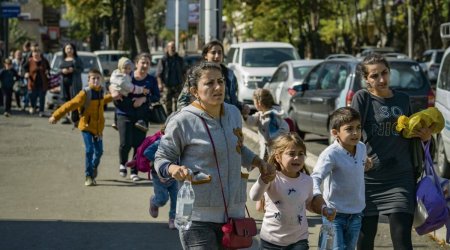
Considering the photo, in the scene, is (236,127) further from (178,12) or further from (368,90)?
(178,12)

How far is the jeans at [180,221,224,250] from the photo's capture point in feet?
17.0

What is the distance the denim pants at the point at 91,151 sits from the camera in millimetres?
11727

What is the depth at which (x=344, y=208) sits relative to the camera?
6129 mm

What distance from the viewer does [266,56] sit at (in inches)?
1006

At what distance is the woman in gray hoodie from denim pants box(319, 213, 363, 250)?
39.6 inches

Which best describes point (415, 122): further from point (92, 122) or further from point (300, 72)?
point (300, 72)

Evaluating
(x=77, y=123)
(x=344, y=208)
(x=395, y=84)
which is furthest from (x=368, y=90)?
(x=395, y=84)

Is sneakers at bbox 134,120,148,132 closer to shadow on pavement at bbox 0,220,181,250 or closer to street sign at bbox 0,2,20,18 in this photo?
shadow on pavement at bbox 0,220,181,250

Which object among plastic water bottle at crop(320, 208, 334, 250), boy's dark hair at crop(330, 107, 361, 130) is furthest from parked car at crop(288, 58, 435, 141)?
plastic water bottle at crop(320, 208, 334, 250)

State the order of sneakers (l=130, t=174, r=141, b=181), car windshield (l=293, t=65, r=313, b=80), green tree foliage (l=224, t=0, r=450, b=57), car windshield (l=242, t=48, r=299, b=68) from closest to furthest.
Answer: sneakers (l=130, t=174, r=141, b=181) < car windshield (l=293, t=65, r=313, b=80) < car windshield (l=242, t=48, r=299, b=68) < green tree foliage (l=224, t=0, r=450, b=57)

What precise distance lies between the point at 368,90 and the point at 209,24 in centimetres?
1452

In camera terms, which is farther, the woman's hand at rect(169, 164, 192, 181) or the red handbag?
the red handbag

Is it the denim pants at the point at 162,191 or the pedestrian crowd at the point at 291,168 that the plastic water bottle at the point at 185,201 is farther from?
the denim pants at the point at 162,191

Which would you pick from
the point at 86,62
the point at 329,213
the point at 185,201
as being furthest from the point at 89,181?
the point at 86,62
